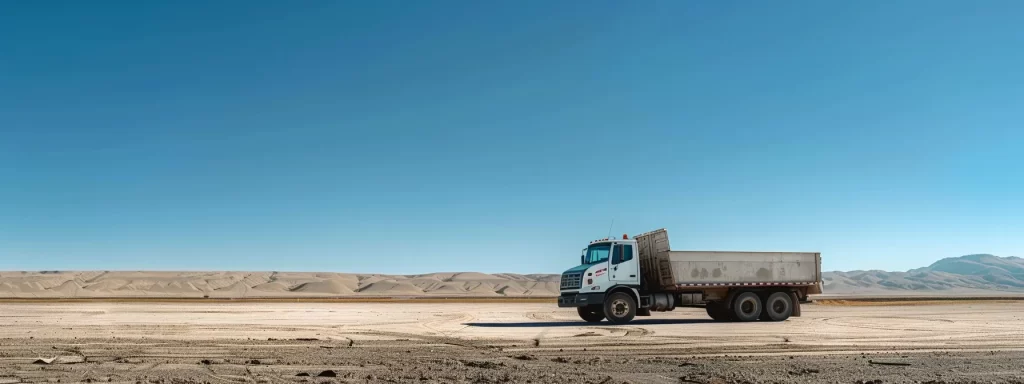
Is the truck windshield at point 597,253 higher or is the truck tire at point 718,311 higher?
the truck windshield at point 597,253

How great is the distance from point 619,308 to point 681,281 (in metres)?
2.48

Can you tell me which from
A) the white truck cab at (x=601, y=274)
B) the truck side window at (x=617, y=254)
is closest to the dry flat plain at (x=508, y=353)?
the white truck cab at (x=601, y=274)

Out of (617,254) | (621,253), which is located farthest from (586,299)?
(621,253)

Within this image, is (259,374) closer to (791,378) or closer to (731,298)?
(791,378)

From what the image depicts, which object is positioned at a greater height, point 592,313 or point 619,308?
point 619,308

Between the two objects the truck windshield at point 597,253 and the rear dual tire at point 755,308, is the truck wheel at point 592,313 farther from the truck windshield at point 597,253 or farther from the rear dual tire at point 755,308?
the rear dual tire at point 755,308

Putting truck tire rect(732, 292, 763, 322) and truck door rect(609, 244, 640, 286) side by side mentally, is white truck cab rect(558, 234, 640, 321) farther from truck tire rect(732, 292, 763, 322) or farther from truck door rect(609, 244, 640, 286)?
truck tire rect(732, 292, 763, 322)

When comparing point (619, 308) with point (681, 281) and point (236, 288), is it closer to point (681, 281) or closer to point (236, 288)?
point (681, 281)

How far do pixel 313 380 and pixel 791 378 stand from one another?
6948 millimetres

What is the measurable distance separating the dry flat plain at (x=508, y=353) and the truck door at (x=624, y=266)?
7.35 ft

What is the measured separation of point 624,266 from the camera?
82.8 ft

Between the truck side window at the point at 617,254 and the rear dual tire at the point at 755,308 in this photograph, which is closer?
the truck side window at the point at 617,254

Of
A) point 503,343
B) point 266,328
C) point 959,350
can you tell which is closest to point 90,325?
point 266,328

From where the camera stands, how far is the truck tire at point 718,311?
26.6 meters
